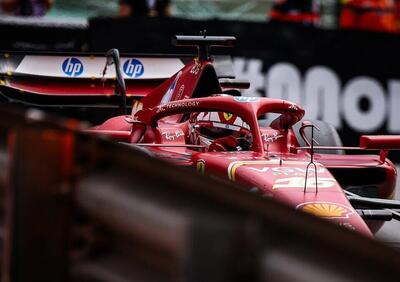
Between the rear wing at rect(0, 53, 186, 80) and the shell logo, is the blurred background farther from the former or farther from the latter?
the shell logo

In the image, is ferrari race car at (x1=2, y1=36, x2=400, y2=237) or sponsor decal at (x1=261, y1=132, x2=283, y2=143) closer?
ferrari race car at (x1=2, y1=36, x2=400, y2=237)

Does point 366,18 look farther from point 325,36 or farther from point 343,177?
point 343,177

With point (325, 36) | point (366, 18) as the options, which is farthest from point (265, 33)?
point (366, 18)

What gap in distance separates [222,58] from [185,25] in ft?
3.94

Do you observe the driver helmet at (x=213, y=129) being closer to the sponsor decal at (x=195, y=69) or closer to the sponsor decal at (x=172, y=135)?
the sponsor decal at (x=172, y=135)

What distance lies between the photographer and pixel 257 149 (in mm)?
5469

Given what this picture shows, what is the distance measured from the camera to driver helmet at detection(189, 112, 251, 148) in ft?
19.7

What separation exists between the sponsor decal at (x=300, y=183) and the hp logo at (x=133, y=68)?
3208mm

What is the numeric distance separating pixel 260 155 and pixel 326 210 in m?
0.81

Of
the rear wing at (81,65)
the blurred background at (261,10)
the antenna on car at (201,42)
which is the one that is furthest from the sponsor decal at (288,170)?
the blurred background at (261,10)

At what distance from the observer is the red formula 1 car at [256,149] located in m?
4.84

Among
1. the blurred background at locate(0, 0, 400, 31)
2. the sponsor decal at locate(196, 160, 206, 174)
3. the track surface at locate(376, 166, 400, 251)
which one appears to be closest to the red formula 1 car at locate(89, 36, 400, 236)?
the sponsor decal at locate(196, 160, 206, 174)

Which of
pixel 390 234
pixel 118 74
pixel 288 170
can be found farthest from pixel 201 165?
pixel 118 74

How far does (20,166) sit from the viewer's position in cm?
185
